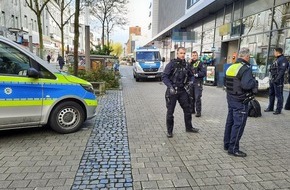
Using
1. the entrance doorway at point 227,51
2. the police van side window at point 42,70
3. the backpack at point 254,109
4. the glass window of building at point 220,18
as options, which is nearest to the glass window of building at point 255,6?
the entrance doorway at point 227,51

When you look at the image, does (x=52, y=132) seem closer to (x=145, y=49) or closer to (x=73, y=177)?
(x=73, y=177)

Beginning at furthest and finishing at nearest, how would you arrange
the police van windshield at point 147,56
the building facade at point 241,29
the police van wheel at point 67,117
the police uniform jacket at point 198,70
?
the police van windshield at point 147,56 → the building facade at point 241,29 → the police uniform jacket at point 198,70 → the police van wheel at point 67,117

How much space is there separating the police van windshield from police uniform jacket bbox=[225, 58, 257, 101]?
1459 centimetres

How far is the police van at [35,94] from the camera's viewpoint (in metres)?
4.68

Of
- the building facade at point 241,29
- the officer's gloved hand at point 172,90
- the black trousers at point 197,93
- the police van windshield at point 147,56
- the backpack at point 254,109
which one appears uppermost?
the building facade at point 241,29

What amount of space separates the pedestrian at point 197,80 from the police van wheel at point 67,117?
3227mm

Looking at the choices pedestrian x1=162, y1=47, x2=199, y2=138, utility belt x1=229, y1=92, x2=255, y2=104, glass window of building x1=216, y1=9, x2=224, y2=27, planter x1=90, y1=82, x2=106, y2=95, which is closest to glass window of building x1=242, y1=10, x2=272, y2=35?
glass window of building x1=216, y1=9, x2=224, y2=27

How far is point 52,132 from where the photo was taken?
5.54m

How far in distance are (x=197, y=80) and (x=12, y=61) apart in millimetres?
4616

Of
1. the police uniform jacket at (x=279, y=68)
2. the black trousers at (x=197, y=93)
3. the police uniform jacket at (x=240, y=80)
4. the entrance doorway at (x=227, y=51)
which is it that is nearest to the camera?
the police uniform jacket at (x=240, y=80)

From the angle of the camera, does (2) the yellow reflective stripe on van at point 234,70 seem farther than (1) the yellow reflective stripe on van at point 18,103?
No

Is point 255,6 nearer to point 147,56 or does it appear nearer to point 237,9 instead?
point 237,9

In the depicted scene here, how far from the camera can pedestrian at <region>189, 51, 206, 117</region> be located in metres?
6.91

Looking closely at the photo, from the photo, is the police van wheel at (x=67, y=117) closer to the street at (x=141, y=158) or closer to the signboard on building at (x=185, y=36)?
the street at (x=141, y=158)
